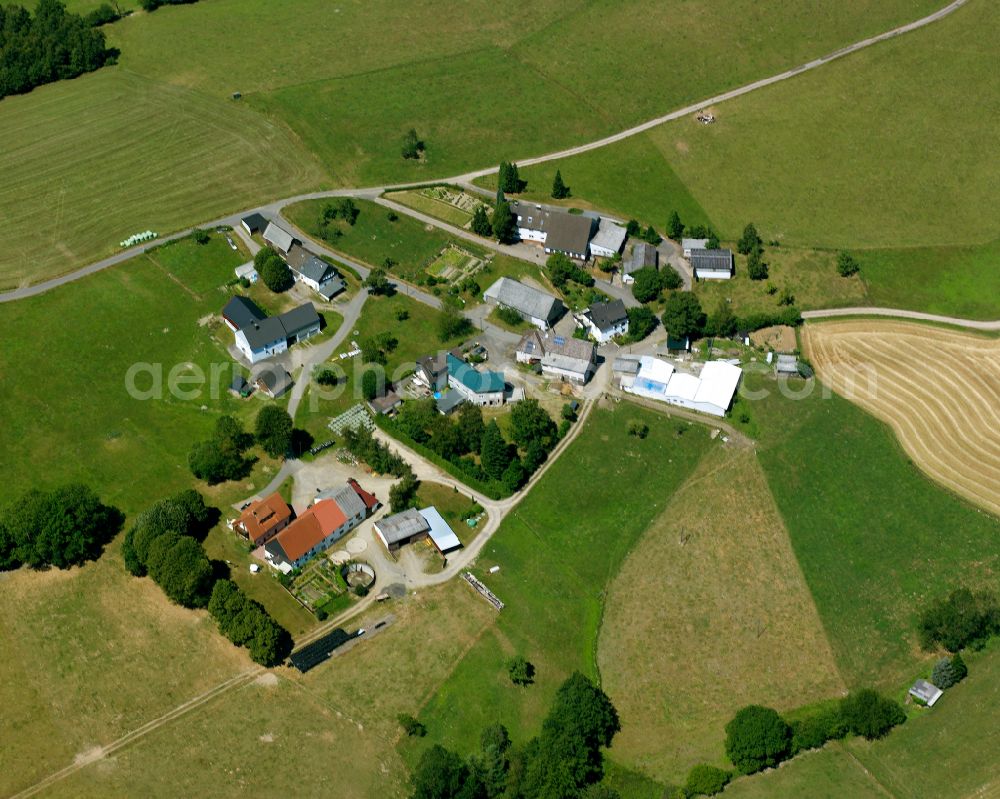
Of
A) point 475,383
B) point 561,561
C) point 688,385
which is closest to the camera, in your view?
point 561,561

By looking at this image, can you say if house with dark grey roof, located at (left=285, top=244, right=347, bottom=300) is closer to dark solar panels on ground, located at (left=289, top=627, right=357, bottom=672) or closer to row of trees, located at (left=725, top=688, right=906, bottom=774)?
dark solar panels on ground, located at (left=289, top=627, right=357, bottom=672)

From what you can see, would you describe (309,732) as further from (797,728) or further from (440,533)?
(797,728)

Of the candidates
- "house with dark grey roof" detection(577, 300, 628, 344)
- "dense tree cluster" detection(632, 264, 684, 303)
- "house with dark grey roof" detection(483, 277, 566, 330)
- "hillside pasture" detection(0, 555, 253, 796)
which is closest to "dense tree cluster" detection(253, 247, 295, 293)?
"house with dark grey roof" detection(483, 277, 566, 330)

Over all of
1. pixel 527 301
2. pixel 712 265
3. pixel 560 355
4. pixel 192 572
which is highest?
pixel 192 572

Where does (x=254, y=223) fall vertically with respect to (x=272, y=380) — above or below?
above

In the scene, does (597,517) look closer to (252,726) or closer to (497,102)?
(252,726)

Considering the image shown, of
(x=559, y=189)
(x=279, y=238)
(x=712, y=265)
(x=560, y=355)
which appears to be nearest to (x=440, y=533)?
(x=560, y=355)

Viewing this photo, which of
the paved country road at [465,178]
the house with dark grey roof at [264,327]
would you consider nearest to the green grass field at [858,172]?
the paved country road at [465,178]

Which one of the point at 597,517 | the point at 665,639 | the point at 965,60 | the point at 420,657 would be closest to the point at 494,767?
the point at 420,657
